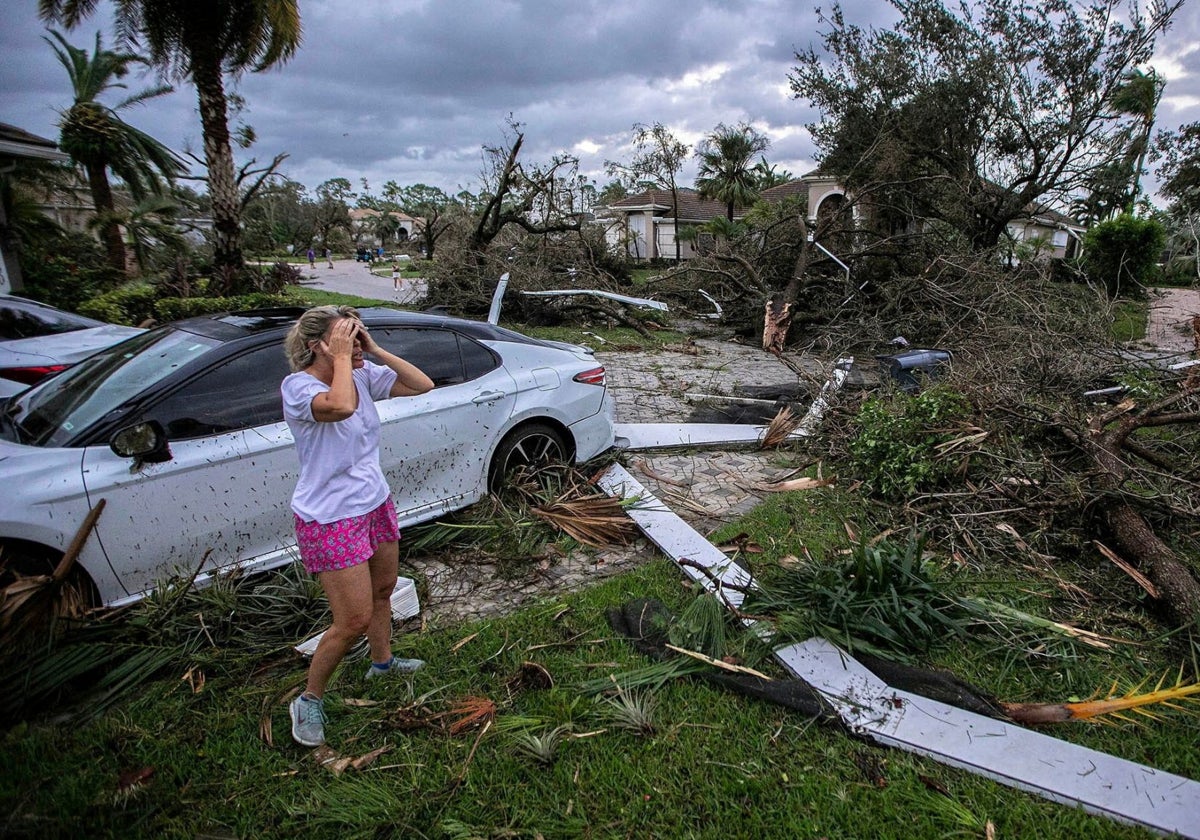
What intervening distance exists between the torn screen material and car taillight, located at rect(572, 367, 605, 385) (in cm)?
257

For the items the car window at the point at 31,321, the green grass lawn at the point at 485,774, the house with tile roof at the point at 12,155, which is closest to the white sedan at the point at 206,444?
the green grass lawn at the point at 485,774

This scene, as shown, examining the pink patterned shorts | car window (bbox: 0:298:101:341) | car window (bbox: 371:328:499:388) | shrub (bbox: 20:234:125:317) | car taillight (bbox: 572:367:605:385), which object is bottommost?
the pink patterned shorts

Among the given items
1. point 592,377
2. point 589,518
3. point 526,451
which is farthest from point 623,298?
point 589,518

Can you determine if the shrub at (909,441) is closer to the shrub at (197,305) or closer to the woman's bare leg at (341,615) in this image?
the woman's bare leg at (341,615)

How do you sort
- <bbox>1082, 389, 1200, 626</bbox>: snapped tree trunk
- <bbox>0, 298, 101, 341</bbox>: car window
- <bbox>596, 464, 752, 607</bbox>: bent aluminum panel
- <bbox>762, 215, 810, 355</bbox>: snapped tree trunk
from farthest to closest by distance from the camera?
1. <bbox>762, 215, 810, 355</bbox>: snapped tree trunk
2. <bbox>0, 298, 101, 341</bbox>: car window
3. <bbox>596, 464, 752, 607</bbox>: bent aluminum panel
4. <bbox>1082, 389, 1200, 626</bbox>: snapped tree trunk

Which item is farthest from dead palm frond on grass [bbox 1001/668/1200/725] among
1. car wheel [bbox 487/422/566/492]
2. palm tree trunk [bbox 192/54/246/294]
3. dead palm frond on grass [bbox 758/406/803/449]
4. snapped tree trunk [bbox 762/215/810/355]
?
palm tree trunk [bbox 192/54/246/294]

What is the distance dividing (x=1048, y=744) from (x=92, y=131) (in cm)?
2084

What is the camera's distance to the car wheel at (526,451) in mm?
4555

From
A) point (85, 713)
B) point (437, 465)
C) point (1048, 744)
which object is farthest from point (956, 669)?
point (85, 713)

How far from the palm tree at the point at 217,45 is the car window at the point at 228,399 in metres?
11.2

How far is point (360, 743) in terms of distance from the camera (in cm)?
262

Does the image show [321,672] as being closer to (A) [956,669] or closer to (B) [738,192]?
(A) [956,669]

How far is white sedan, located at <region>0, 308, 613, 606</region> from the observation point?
293 centimetres

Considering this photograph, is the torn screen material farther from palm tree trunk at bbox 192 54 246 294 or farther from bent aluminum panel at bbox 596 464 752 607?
palm tree trunk at bbox 192 54 246 294
